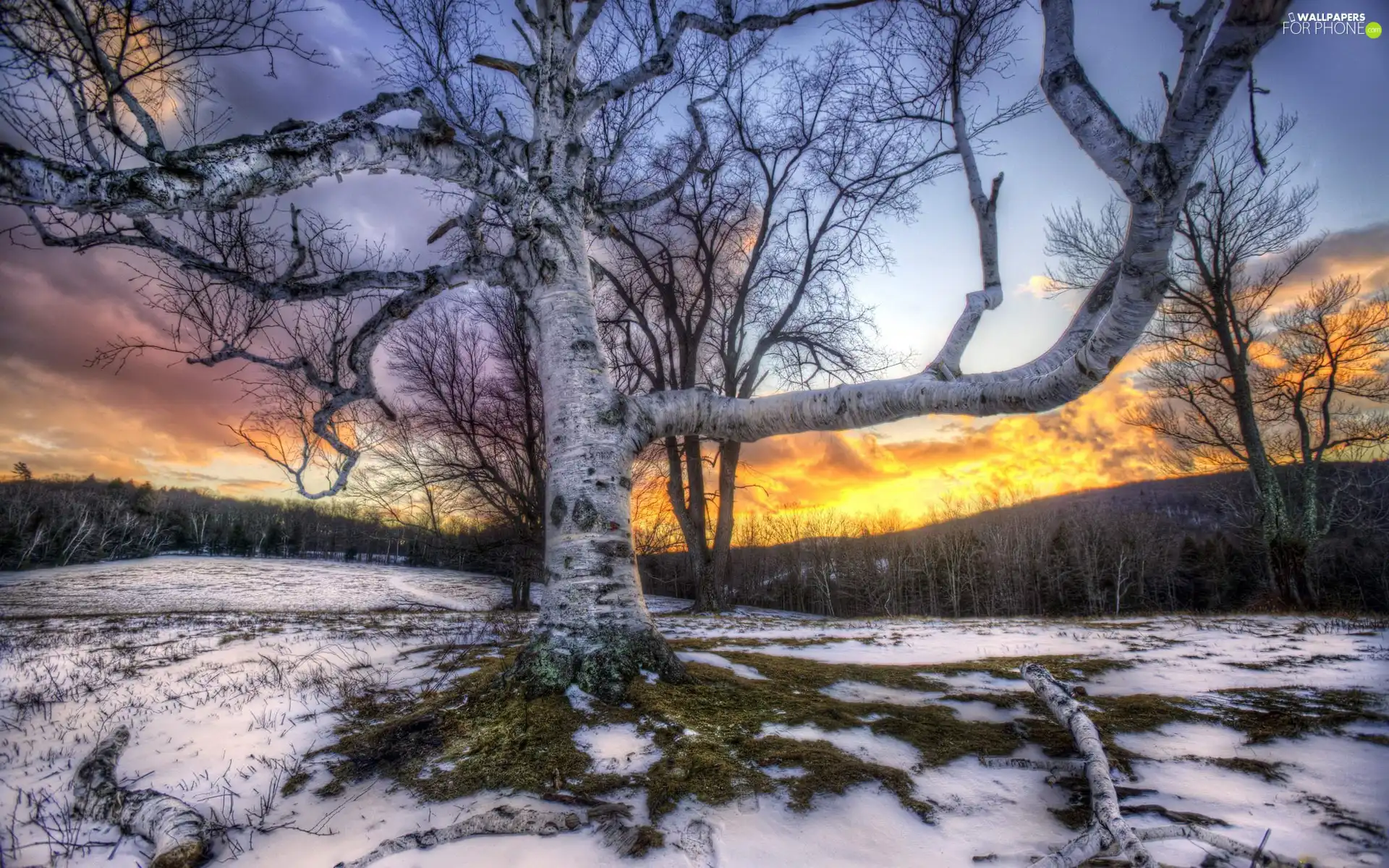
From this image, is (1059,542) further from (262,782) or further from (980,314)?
(262,782)

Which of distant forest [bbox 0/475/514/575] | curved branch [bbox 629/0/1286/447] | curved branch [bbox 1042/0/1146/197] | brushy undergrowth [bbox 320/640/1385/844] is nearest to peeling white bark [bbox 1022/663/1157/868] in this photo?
brushy undergrowth [bbox 320/640/1385/844]

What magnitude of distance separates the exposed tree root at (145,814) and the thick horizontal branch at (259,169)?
247cm

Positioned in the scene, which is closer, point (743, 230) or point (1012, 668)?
point (1012, 668)

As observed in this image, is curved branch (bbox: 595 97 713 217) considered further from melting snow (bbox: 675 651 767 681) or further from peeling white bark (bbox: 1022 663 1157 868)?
peeling white bark (bbox: 1022 663 1157 868)

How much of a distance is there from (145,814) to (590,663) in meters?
1.73

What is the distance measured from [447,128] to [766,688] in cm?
433

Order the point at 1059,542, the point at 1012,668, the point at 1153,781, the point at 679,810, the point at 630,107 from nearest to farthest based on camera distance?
1. the point at 679,810
2. the point at 1153,781
3. the point at 1012,668
4. the point at 630,107
5. the point at 1059,542

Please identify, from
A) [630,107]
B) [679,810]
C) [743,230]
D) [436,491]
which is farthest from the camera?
[436,491]

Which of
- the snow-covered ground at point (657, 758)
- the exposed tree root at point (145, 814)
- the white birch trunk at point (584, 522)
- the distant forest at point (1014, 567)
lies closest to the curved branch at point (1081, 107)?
the snow-covered ground at point (657, 758)

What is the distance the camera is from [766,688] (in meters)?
3.18

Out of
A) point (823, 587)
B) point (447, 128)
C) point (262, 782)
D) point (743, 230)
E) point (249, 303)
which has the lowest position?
point (823, 587)

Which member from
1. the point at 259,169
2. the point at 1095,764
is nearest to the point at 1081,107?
the point at 1095,764

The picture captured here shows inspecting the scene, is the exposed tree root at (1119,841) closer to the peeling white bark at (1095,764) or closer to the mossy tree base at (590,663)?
the peeling white bark at (1095,764)

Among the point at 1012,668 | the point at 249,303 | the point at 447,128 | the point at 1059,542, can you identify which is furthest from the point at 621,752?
the point at 1059,542
